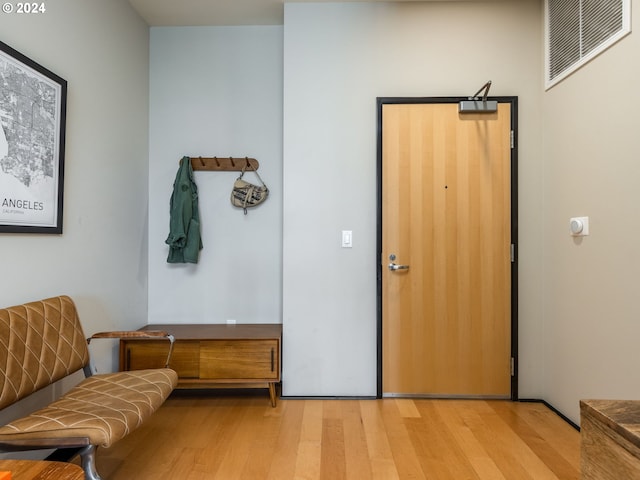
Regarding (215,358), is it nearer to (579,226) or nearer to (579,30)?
(579,226)

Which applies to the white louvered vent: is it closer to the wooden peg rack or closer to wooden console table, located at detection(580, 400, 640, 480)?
wooden console table, located at detection(580, 400, 640, 480)

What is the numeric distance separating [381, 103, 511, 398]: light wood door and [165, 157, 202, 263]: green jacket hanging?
1450 mm

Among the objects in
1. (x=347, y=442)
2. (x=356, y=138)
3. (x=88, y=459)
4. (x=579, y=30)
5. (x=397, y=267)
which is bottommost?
(x=347, y=442)

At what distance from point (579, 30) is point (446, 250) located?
5.09 feet

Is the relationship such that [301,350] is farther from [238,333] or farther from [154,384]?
[154,384]

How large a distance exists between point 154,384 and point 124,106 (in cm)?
194

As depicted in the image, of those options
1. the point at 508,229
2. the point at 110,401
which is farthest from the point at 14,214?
the point at 508,229

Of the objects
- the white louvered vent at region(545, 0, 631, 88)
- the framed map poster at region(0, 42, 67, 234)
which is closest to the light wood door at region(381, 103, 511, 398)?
the white louvered vent at region(545, 0, 631, 88)

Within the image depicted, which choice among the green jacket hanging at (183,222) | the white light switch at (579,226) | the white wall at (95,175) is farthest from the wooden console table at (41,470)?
the white light switch at (579,226)

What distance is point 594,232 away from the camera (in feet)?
7.09

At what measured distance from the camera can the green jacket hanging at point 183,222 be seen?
113 inches

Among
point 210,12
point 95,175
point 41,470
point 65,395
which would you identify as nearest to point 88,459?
point 65,395

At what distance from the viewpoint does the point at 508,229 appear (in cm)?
269

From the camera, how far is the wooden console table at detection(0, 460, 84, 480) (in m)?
0.96
